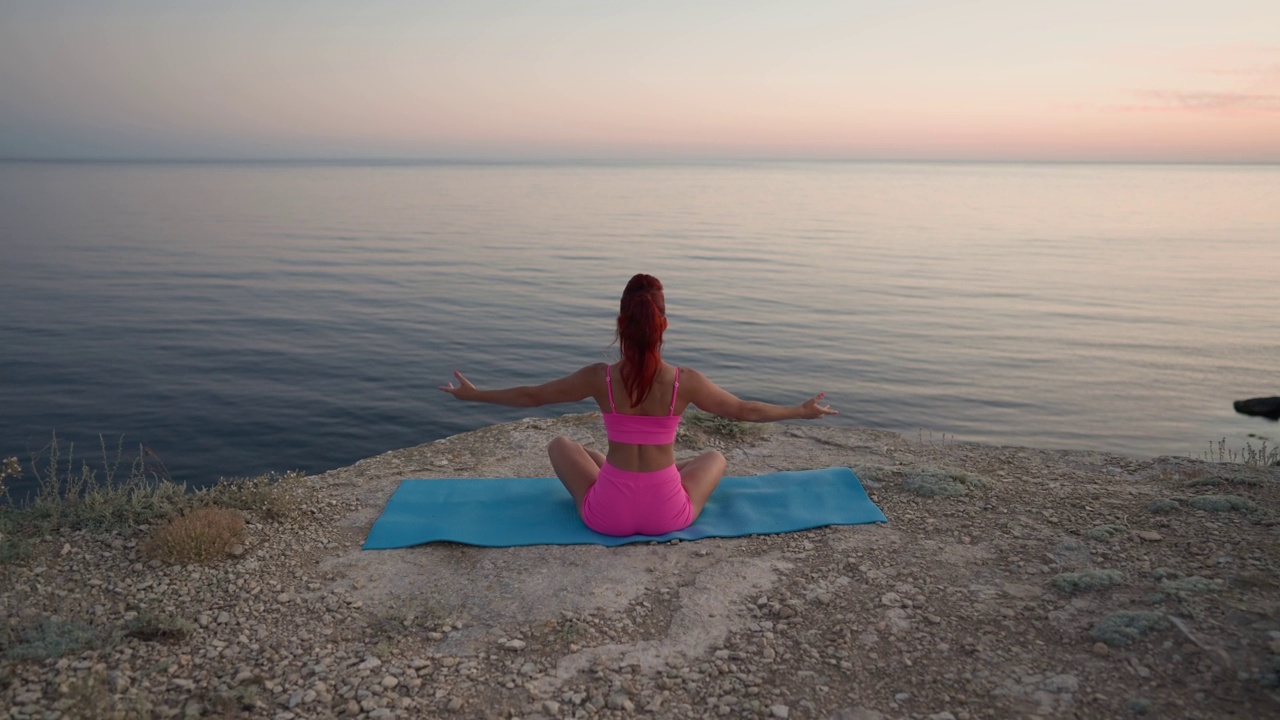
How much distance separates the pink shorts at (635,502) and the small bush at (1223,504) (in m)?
4.14

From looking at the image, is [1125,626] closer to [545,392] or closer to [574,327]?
[545,392]

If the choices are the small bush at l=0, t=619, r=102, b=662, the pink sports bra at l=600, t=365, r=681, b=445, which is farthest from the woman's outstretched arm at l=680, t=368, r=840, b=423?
the small bush at l=0, t=619, r=102, b=662

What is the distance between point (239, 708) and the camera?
4402 mm

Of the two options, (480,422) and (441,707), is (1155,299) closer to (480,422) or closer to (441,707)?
(480,422)

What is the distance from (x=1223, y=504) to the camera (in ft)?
22.3

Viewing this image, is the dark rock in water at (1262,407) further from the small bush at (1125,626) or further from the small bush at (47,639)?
the small bush at (47,639)

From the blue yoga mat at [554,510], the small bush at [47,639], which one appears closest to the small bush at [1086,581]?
the blue yoga mat at [554,510]

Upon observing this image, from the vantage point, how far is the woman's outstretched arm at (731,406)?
20.8 feet

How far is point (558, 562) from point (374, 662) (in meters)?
1.66

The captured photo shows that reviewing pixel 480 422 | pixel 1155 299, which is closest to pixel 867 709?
pixel 480 422

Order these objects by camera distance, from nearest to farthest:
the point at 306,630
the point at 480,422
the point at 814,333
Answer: the point at 306,630 < the point at 480,422 < the point at 814,333

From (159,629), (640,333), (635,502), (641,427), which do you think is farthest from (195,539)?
(640,333)

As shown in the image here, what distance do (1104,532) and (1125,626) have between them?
5.54 ft

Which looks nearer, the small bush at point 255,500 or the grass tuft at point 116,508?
the grass tuft at point 116,508
